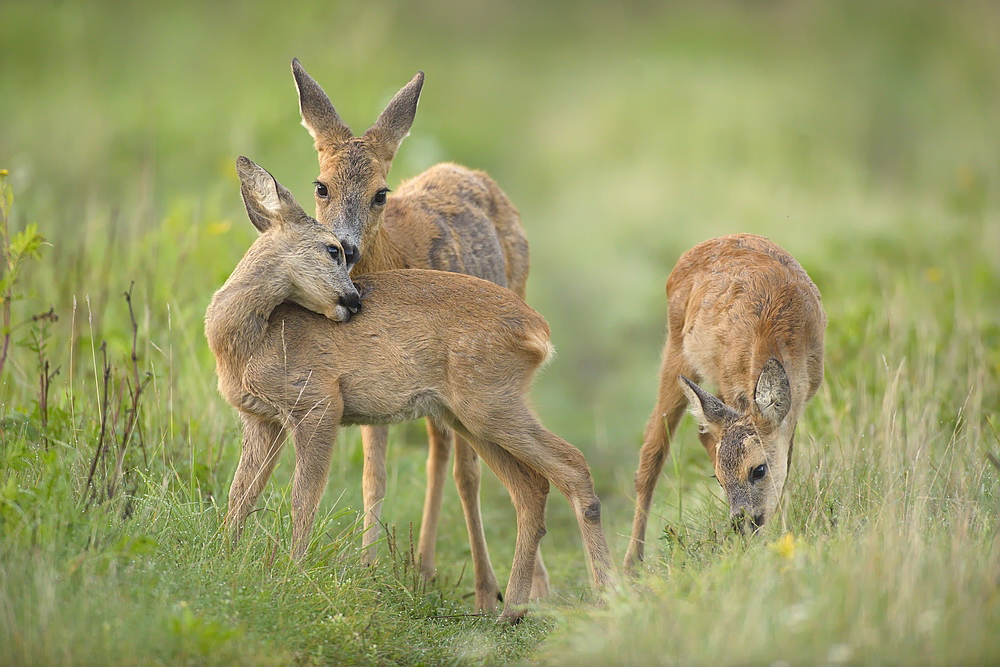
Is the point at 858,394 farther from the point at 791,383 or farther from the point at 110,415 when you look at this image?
the point at 110,415

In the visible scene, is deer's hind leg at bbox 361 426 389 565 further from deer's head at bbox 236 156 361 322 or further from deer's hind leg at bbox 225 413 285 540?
deer's head at bbox 236 156 361 322

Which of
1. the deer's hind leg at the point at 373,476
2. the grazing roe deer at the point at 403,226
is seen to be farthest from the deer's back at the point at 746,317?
the deer's hind leg at the point at 373,476

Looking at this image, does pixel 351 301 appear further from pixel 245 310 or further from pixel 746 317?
pixel 746 317

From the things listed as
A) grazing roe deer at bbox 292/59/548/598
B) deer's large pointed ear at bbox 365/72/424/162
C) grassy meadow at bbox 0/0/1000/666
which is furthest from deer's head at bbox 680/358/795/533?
deer's large pointed ear at bbox 365/72/424/162

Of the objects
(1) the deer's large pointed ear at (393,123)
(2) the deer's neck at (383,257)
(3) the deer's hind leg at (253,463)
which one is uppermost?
(1) the deer's large pointed ear at (393,123)

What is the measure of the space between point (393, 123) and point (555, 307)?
19.2ft

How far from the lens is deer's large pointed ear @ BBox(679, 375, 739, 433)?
20.1ft

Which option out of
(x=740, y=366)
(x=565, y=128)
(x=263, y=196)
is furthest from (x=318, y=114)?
(x=565, y=128)

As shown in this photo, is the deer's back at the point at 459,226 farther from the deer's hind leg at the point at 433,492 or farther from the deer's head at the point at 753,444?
the deer's head at the point at 753,444

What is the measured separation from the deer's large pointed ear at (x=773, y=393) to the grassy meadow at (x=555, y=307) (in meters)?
0.54

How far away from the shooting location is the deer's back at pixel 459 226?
7270mm

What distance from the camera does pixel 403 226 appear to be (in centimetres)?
727

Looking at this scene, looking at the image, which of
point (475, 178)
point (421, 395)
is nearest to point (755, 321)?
point (421, 395)

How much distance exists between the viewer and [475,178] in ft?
27.0
